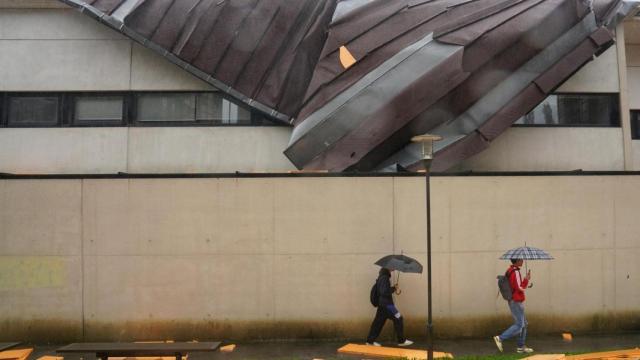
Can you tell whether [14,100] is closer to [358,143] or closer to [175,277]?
[175,277]

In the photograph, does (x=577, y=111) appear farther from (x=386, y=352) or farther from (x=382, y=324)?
(x=386, y=352)

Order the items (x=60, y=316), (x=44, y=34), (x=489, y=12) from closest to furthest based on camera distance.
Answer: (x=60, y=316) → (x=489, y=12) → (x=44, y=34)

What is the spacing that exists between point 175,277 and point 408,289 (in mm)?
5302

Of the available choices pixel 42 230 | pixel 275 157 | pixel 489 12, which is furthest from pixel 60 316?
pixel 489 12

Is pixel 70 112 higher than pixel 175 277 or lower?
higher

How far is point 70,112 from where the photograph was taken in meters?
14.3

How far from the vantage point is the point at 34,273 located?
1227 cm

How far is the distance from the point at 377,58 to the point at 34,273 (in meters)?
9.42

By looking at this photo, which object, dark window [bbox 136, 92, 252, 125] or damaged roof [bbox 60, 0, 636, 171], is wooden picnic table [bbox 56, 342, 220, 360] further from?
dark window [bbox 136, 92, 252, 125]

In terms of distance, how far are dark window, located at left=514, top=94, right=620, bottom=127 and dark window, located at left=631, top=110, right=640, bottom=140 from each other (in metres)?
2.75

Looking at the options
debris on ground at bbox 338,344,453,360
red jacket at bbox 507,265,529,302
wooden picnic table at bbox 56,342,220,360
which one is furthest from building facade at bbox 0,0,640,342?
wooden picnic table at bbox 56,342,220,360

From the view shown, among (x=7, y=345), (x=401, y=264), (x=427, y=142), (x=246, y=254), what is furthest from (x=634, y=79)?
(x=7, y=345)

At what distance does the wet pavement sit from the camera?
35.9 ft

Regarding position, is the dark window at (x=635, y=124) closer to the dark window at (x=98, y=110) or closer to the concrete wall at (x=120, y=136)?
the concrete wall at (x=120, y=136)
